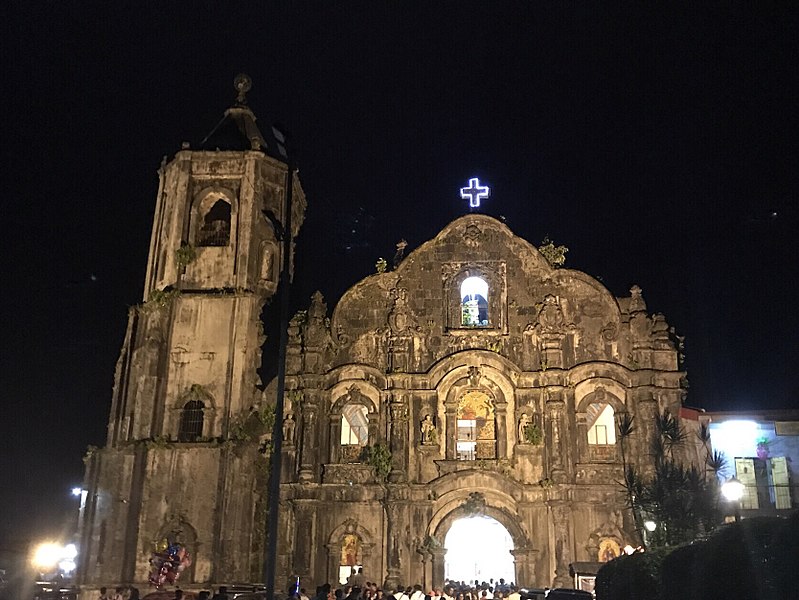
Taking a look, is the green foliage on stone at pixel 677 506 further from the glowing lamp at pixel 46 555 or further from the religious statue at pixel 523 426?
the glowing lamp at pixel 46 555

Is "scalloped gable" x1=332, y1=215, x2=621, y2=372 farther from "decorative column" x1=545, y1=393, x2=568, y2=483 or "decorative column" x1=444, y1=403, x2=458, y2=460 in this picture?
"decorative column" x1=444, y1=403, x2=458, y2=460

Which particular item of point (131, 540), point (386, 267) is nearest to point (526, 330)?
point (386, 267)

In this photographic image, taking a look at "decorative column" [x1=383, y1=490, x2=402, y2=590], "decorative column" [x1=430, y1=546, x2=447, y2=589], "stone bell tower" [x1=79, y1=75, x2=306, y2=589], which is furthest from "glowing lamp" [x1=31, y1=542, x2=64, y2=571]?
"decorative column" [x1=430, y1=546, x2=447, y2=589]

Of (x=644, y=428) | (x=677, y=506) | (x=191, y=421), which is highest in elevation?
(x=191, y=421)

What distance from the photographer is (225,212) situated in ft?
109

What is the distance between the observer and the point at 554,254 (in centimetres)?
3067

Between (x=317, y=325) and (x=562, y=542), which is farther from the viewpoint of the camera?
(x=317, y=325)

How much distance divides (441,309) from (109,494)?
43.8ft

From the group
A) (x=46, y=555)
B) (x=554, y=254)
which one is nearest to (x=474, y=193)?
(x=554, y=254)

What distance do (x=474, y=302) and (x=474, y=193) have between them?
429 cm

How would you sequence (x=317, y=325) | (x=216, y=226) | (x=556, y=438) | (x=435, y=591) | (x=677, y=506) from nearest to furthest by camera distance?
(x=677, y=506), (x=435, y=591), (x=556, y=438), (x=317, y=325), (x=216, y=226)

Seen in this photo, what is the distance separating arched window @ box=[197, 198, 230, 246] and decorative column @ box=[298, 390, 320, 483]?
7.31 m

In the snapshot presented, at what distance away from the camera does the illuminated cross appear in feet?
104

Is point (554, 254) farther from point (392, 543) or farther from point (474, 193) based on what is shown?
point (392, 543)
